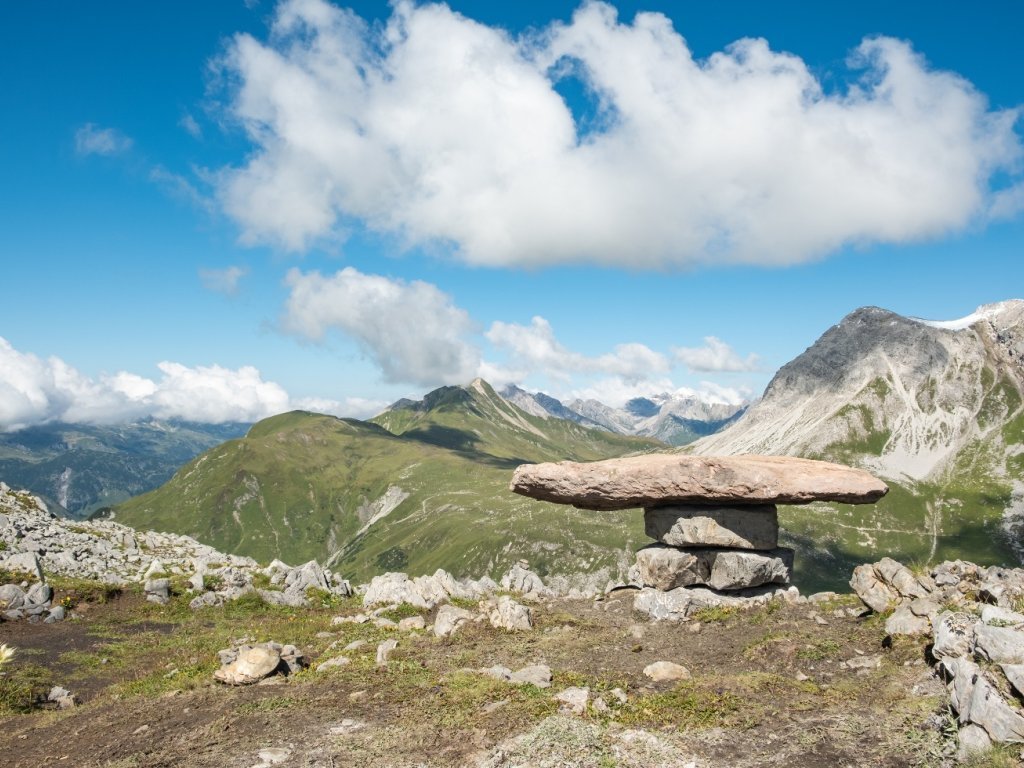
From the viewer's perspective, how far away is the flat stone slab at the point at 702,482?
3212 cm

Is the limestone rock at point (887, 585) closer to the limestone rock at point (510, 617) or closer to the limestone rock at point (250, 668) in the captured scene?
the limestone rock at point (510, 617)

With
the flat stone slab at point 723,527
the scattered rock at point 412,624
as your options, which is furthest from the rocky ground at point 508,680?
the flat stone slab at point 723,527

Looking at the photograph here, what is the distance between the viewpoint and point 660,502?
1415 inches

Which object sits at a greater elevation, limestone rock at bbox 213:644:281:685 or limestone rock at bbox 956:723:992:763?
limestone rock at bbox 956:723:992:763

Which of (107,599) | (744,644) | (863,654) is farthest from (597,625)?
(107,599)

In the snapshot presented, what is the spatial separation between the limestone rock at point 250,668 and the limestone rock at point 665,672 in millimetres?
13438

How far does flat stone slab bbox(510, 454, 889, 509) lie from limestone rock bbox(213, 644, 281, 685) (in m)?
18.0

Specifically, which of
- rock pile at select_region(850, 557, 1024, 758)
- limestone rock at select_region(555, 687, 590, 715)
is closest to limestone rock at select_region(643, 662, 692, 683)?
limestone rock at select_region(555, 687, 590, 715)

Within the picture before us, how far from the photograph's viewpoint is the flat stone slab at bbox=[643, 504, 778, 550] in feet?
112

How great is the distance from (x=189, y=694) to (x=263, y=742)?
6188mm

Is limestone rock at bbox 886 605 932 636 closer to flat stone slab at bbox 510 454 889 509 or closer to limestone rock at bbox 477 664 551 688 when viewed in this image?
flat stone slab at bbox 510 454 889 509

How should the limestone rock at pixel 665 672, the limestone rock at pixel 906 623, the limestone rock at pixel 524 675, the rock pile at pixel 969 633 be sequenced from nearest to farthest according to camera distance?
the rock pile at pixel 969 633 → the limestone rock at pixel 524 675 → the limestone rock at pixel 665 672 → the limestone rock at pixel 906 623

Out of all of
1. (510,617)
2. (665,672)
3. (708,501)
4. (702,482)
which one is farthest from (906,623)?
(510,617)

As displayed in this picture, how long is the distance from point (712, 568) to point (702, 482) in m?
5.39
